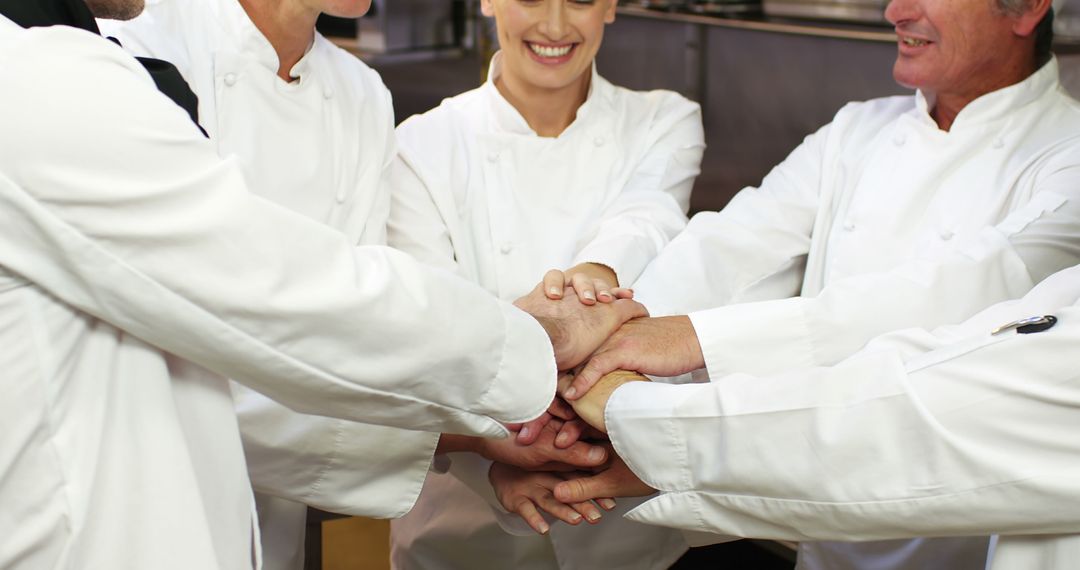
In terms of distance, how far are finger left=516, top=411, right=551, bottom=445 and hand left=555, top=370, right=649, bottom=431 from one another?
0.03m

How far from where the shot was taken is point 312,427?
1592 millimetres

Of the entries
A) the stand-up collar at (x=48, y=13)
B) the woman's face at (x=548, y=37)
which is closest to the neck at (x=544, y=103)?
the woman's face at (x=548, y=37)

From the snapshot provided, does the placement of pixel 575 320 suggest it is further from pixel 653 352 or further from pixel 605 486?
pixel 605 486

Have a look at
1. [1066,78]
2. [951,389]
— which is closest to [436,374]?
[951,389]

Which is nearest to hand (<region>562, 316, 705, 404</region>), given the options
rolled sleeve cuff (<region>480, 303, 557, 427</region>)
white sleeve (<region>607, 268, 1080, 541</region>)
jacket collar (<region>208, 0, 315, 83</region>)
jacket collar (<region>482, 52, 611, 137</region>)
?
white sleeve (<region>607, 268, 1080, 541</region>)

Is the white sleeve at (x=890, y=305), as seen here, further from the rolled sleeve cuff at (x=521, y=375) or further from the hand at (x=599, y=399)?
the rolled sleeve cuff at (x=521, y=375)

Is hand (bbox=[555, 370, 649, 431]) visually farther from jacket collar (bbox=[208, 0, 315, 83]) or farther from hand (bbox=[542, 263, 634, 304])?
jacket collar (bbox=[208, 0, 315, 83])

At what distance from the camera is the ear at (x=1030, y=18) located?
197 cm

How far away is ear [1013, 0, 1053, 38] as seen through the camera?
197 centimetres

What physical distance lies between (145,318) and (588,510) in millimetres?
799

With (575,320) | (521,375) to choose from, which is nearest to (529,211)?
(575,320)

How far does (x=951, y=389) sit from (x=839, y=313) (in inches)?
17.2

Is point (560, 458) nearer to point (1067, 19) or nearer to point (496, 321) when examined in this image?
point (496, 321)

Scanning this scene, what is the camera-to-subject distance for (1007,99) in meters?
1.96
